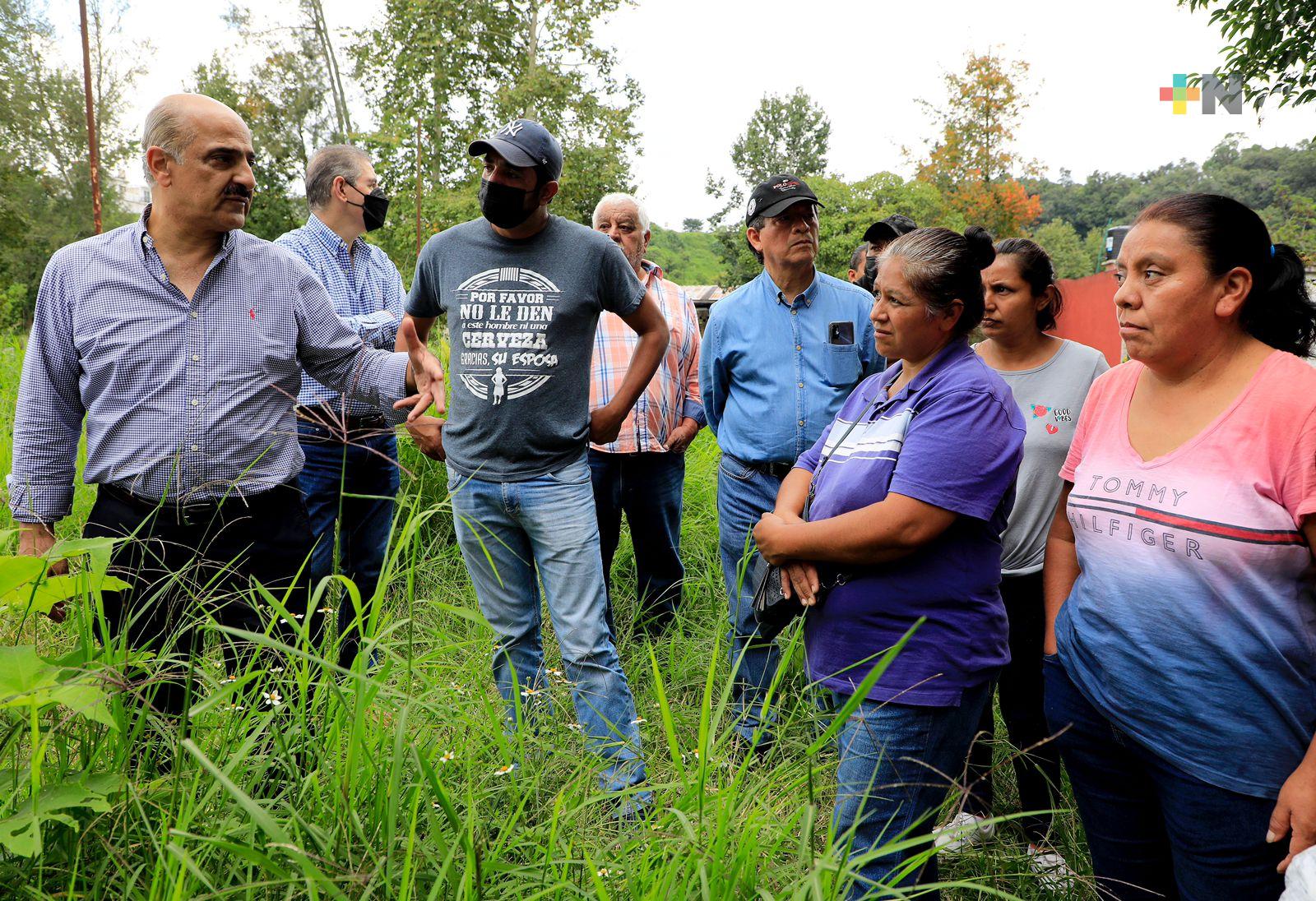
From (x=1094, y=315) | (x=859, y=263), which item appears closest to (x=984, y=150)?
(x=1094, y=315)

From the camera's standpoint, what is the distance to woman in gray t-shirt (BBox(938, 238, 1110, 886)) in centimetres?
274

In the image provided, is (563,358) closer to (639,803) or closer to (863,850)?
(639,803)

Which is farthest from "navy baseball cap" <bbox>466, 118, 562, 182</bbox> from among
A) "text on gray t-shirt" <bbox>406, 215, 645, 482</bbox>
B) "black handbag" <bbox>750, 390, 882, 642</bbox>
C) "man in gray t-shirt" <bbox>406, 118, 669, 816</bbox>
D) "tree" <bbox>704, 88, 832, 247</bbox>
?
"tree" <bbox>704, 88, 832, 247</bbox>

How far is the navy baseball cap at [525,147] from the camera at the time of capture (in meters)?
2.66

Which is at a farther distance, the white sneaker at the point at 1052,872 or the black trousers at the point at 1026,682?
the black trousers at the point at 1026,682

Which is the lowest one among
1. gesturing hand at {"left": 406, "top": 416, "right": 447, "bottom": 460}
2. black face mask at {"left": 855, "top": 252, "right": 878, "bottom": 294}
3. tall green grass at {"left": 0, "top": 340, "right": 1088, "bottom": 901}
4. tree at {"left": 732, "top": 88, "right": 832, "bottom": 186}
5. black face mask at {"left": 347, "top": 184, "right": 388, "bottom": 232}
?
tall green grass at {"left": 0, "top": 340, "right": 1088, "bottom": 901}

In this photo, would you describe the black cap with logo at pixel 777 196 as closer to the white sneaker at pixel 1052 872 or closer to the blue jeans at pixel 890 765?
the blue jeans at pixel 890 765

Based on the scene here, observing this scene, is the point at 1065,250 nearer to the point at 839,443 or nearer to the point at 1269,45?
the point at 1269,45

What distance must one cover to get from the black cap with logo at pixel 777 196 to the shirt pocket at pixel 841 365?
0.56 metres

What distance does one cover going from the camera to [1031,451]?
9.04 feet

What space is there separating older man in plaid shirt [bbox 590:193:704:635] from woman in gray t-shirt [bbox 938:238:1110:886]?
155 cm

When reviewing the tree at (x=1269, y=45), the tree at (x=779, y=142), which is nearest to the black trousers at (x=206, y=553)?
the tree at (x=1269, y=45)

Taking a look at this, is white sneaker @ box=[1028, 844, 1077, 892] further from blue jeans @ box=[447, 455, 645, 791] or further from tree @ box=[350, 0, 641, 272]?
tree @ box=[350, 0, 641, 272]

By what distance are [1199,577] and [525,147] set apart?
213cm
